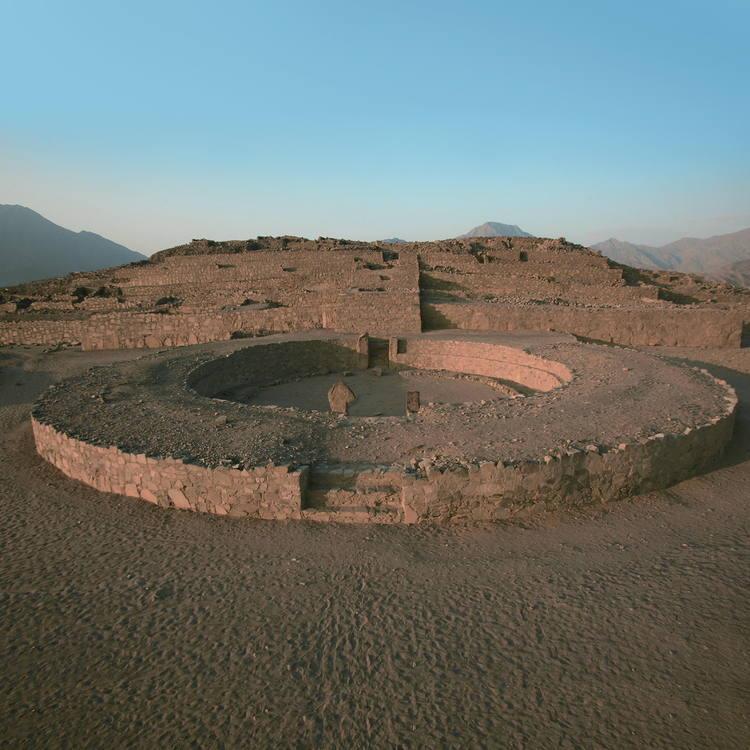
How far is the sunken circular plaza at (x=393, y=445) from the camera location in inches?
248

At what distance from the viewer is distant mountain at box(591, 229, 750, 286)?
4005 inches

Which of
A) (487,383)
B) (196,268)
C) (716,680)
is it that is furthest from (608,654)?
(196,268)

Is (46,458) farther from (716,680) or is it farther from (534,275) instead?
(534,275)

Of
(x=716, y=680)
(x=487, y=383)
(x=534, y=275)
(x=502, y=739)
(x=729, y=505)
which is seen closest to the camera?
(x=502, y=739)

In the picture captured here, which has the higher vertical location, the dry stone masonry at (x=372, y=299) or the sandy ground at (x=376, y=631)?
the dry stone masonry at (x=372, y=299)

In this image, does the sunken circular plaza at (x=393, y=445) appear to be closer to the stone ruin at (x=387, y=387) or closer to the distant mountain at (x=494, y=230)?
the stone ruin at (x=387, y=387)

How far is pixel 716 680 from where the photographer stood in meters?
3.82

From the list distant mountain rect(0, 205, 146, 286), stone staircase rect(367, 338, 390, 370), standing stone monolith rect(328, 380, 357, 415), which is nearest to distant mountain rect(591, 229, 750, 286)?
stone staircase rect(367, 338, 390, 370)

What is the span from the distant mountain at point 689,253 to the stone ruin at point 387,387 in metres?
86.3

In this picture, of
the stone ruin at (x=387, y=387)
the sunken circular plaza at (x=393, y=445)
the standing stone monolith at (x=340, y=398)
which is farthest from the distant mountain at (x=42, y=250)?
the standing stone monolith at (x=340, y=398)

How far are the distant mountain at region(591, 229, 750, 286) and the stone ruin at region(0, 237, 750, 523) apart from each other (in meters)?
86.3

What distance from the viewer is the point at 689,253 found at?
408ft

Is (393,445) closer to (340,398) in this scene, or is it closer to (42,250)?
(340,398)

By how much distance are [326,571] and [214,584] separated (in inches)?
46.5
